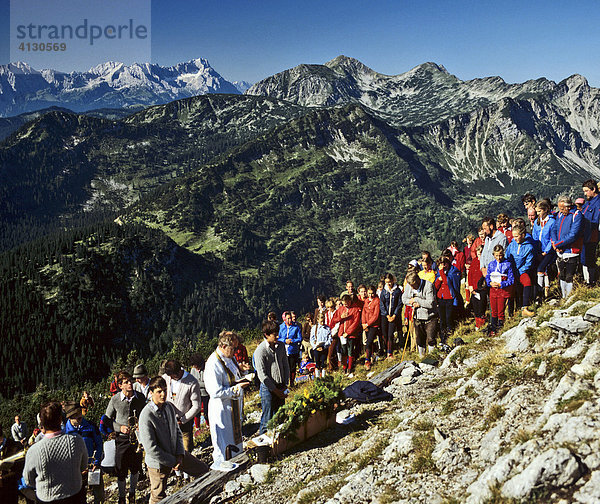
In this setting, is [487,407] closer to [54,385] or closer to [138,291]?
[54,385]

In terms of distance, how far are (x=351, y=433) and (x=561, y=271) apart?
9.01m

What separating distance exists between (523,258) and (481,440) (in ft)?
26.9

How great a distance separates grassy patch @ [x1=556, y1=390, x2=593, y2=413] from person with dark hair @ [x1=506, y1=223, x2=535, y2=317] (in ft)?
23.2

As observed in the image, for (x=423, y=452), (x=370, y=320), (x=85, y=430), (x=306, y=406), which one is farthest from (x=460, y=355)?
(x=85, y=430)

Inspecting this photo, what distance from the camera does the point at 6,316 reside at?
516 ft

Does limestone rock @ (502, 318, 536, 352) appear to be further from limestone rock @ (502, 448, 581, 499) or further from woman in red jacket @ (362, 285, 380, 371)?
limestone rock @ (502, 448, 581, 499)

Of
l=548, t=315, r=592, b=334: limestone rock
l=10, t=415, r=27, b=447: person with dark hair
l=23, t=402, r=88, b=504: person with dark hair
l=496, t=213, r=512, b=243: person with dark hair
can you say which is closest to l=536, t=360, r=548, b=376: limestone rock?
l=548, t=315, r=592, b=334: limestone rock

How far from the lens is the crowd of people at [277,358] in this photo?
7516 mm

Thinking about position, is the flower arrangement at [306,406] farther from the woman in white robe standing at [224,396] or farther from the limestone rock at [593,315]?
the limestone rock at [593,315]

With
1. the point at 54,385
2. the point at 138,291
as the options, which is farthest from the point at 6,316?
the point at 138,291

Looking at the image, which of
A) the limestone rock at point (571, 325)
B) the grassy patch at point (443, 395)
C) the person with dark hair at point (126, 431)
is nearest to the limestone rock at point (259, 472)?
the person with dark hair at point (126, 431)

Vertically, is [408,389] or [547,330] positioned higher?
[547,330]

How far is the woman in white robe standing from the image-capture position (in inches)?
343

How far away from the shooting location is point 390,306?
15.5 m
